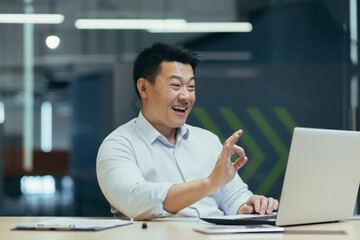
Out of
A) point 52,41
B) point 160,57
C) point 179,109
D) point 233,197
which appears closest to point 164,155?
point 179,109

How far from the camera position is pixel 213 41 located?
207 inches

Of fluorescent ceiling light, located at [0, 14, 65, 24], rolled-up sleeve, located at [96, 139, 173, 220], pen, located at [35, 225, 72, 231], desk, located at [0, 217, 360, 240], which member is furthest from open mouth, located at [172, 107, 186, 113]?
fluorescent ceiling light, located at [0, 14, 65, 24]

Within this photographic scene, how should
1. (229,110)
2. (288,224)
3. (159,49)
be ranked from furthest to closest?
(229,110) → (159,49) → (288,224)

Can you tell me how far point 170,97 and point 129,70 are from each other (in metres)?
2.49

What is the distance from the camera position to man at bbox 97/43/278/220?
2.22 metres

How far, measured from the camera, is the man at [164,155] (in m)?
2.22

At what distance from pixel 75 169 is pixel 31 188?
0.47 metres

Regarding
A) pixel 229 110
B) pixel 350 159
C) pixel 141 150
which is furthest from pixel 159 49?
pixel 229 110

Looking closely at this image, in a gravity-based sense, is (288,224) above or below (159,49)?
below

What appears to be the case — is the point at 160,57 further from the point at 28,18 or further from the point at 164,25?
the point at 28,18

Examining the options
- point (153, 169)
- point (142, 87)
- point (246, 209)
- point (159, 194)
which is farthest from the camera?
point (142, 87)

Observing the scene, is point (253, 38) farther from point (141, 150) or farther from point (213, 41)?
point (141, 150)

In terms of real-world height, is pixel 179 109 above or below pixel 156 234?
above

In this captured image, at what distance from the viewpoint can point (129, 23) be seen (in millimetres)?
5242
